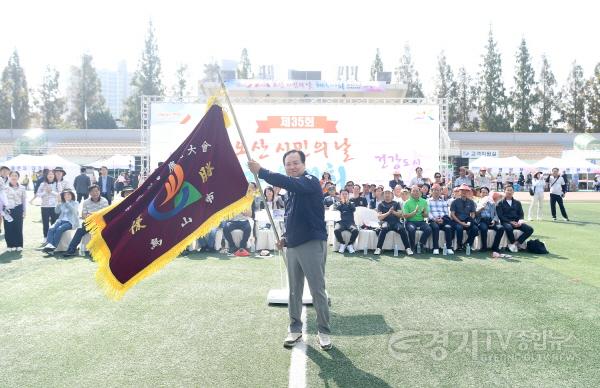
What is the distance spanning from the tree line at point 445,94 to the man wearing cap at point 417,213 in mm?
49377

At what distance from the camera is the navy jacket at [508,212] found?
11266 millimetres

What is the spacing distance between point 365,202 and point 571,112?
58.0 m

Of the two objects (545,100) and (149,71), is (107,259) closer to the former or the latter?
(149,71)

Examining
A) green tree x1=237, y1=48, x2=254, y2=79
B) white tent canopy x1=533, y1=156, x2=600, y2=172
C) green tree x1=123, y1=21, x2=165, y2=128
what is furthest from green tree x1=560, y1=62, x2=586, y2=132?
green tree x1=123, y1=21, x2=165, y2=128

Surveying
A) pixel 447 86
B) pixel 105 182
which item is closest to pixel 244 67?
pixel 447 86

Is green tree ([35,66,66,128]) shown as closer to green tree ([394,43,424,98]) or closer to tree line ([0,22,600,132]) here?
tree line ([0,22,600,132])

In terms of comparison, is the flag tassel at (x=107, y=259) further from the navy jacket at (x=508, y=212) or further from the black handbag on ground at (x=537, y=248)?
the navy jacket at (x=508, y=212)

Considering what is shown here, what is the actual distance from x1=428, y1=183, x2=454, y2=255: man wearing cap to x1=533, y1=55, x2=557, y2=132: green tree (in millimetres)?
53382

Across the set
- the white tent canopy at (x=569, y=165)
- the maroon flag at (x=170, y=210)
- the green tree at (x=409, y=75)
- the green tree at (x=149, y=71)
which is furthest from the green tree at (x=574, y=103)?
the maroon flag at (x=170, y=210)

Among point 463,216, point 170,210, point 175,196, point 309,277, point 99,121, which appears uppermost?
point 99,121

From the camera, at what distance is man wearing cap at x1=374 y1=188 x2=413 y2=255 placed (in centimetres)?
1072

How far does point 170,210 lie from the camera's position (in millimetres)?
5102

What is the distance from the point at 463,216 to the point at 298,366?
7.43 metres

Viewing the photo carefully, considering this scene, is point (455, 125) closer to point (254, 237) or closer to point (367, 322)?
point (254, 237)
